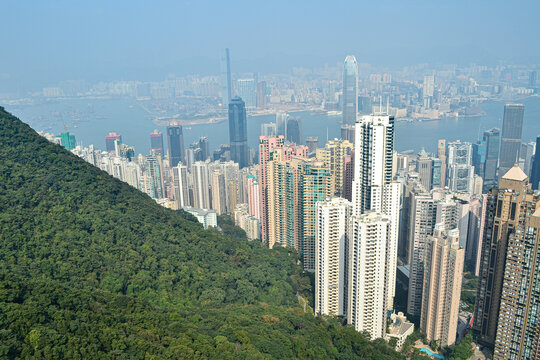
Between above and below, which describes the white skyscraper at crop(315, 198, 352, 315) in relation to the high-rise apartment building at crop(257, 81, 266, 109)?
below

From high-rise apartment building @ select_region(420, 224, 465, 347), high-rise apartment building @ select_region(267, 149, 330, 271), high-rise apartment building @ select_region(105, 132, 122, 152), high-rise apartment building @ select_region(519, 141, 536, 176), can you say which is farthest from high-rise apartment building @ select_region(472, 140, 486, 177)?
high-rise apartment building @ select_region(105, 132, 122, 152)

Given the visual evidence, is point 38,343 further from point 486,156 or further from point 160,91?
point 160,91

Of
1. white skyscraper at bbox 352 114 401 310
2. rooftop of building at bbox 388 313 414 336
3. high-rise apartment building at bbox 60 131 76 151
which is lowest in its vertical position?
rooftop of building at bbox 388 313 414 336

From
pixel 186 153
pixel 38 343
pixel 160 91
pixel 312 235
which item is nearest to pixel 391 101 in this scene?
pixel 186 153

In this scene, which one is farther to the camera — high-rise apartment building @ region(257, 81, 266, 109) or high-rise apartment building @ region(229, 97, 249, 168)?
A: high-rise apartment building @ region(257, 81, 266, 109)

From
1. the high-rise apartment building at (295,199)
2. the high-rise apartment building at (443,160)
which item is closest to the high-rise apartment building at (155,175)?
the high-rise apartment building at (295,199)

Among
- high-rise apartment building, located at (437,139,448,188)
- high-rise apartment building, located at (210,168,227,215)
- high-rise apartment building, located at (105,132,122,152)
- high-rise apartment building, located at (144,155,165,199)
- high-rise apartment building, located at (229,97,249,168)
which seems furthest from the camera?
high-rise apartment building, located at (105,132,122,152)

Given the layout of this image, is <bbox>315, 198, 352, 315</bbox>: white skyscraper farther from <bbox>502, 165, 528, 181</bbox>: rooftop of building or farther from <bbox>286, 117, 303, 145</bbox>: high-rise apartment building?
<bbox>286, 117, 303, 145</bbox>: high-rise apartment building
